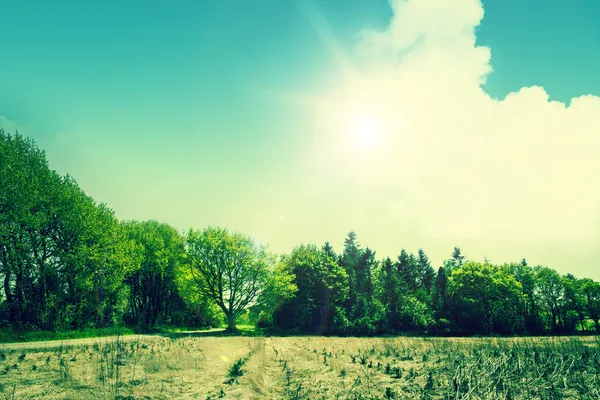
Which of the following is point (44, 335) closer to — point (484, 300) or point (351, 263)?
point (351, 263)

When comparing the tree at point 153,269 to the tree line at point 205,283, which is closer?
the tree line at point 205,283

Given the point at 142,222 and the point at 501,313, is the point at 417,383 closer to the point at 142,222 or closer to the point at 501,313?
the point at 142,222

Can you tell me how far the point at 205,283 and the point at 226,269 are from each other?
14.4ft

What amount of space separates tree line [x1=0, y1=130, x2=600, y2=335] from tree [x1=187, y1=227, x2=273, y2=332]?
17cm

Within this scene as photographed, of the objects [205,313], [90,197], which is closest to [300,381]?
[90,197]

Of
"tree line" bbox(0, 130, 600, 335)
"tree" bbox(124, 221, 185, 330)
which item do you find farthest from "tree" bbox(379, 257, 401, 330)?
"tree" bbox(124, 221, 185, 330)

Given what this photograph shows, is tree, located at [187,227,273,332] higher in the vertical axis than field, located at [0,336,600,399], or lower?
higher

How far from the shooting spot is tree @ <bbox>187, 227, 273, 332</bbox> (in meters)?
49.3

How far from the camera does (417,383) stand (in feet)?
45.7

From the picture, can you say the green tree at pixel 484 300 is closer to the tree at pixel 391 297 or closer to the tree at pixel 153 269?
the tree at pixel 391 297

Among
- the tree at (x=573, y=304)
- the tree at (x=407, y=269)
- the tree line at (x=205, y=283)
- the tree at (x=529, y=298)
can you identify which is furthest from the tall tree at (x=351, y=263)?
the tree at (x=573, y=304)

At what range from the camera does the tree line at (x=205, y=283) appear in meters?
32.7

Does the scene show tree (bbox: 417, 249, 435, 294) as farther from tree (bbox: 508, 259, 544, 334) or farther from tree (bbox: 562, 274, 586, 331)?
tree (bbox: 562, 274, 586, 331)

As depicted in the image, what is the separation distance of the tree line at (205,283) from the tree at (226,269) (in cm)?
17
